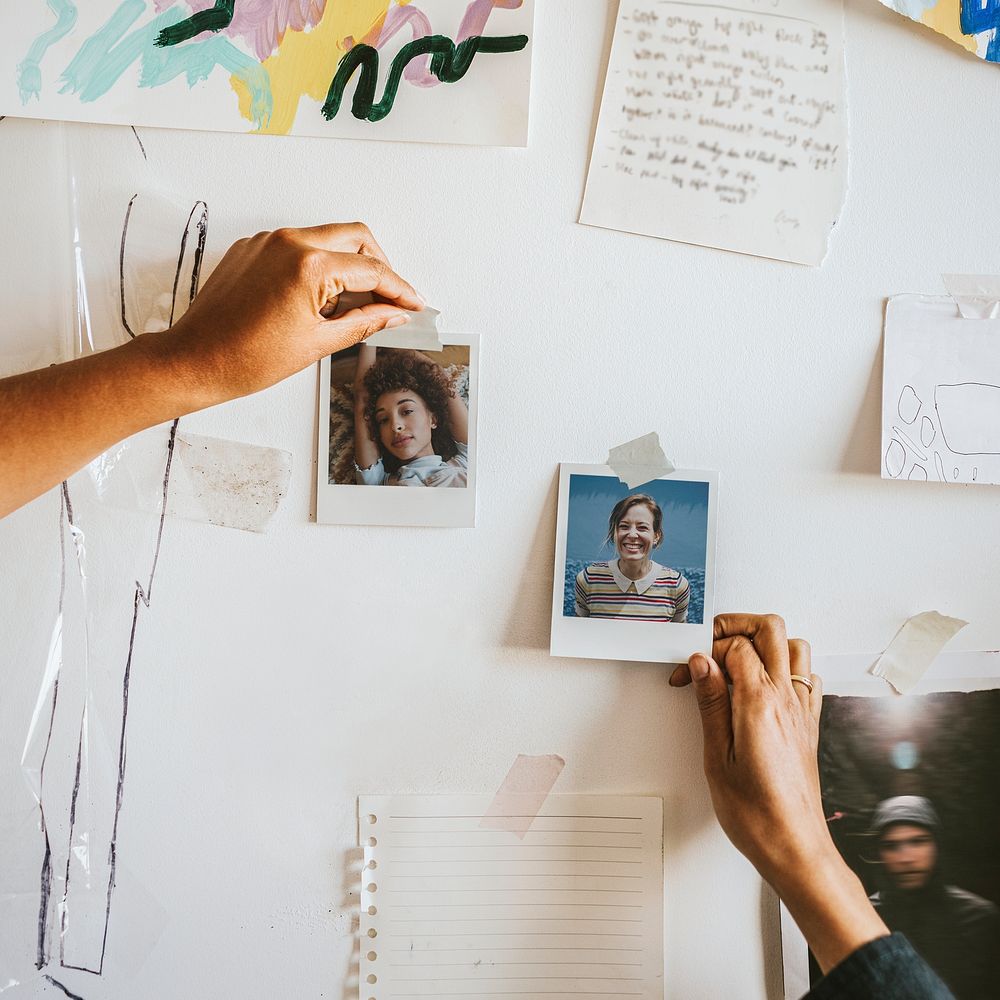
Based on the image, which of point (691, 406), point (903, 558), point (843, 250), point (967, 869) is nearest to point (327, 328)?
point (691, 406)

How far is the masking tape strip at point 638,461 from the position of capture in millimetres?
850

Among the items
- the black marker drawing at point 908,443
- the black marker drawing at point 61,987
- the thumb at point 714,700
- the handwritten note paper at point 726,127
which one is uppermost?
the handwritten note paper at point 726,127

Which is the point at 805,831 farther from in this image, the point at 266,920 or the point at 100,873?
the point at 100,873

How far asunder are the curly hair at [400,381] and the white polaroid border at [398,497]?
29mm

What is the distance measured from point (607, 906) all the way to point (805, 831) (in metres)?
0.23

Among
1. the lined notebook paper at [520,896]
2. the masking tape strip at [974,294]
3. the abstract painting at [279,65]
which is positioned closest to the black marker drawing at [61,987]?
the lined notebook paper at [520,896]

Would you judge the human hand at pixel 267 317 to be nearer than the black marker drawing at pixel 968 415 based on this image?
Yes

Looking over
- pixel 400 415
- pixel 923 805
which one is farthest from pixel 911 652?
pixel 400 415

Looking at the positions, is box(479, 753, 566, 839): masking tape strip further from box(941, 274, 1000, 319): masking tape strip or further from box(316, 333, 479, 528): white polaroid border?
box(941, 274, 1000, 319): masking tape strip

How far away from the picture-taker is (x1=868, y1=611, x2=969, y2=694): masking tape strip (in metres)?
0.87

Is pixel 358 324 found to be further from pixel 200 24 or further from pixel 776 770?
pixel 776 770

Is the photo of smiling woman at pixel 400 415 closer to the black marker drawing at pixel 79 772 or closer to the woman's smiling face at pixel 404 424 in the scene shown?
the woman's smiling face at pixel 404 424

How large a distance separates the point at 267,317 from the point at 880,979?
0.75 metres

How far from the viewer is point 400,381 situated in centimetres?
84
